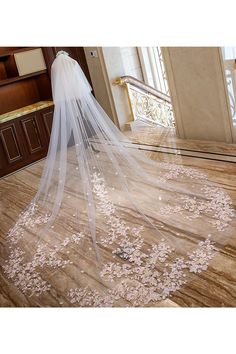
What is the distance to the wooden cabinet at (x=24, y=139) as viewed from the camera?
6.09 metres

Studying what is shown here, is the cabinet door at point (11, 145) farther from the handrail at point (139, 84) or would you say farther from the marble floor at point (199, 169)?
the handrail at point (139, 84)

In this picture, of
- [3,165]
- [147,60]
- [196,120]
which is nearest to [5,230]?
[3,165]

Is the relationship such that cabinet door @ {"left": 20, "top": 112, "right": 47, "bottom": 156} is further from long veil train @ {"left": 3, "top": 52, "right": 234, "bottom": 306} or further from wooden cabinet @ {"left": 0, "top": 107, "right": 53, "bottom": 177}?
long veil train @ {"left": 3, "top": 52, "right": 234, "bottom": 306}

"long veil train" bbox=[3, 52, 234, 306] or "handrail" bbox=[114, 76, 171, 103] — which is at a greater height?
"handrail" bbox=[114, 76, 171, 103]

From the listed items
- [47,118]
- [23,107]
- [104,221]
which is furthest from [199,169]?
[23,107]

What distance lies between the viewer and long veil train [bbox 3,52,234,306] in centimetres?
280

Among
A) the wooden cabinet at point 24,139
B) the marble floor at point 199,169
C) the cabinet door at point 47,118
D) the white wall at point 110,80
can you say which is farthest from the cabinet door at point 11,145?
the white wall at point 110,80

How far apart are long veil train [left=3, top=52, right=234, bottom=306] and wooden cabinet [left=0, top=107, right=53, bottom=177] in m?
1.69

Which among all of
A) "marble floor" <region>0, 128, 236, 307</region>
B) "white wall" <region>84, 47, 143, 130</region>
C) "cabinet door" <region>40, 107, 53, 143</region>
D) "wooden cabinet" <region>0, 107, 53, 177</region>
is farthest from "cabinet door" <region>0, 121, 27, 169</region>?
"white wall" <region>84, 47, 143, 130</region>

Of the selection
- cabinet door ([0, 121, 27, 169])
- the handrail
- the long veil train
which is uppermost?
the handrail

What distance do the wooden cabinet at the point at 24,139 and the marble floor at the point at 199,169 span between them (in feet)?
0.57

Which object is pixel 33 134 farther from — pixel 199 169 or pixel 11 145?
pixel 199 169

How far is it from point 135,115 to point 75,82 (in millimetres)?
2739

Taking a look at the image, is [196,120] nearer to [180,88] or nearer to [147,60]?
[180,88]
